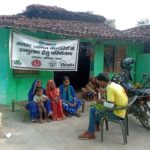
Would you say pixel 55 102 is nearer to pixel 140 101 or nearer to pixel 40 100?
pixel 40 100

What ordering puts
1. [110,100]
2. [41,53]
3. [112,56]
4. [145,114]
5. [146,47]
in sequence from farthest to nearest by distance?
[146,47] < [112,56] < [41,53] < [145,114] < [110,100]

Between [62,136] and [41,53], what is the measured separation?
351 centimetres

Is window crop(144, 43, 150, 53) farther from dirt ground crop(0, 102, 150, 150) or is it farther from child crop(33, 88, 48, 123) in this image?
child crop(33, 88, 48, 123)

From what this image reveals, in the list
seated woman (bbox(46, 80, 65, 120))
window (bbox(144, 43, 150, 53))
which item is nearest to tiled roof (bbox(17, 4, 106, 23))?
window (bbox(144, 43, 150, 53))

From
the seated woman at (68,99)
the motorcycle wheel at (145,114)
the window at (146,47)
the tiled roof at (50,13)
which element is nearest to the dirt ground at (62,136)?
the motorcycle wheel at (145,114)

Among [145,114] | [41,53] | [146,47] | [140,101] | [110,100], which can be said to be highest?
[146,47]

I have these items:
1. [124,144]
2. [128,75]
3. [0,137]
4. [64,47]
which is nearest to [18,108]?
[64,47]

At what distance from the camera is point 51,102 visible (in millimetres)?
8445

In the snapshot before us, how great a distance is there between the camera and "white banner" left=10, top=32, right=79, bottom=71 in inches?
363

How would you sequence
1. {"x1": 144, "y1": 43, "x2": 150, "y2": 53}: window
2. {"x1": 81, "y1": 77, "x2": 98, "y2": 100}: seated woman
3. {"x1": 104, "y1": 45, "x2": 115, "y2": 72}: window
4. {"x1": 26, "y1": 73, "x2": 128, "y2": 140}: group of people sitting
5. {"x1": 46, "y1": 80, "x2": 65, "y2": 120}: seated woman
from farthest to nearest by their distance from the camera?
{"x1": 144, "y1": 43, "x2": 150, "y2": 53}: window → {"x1": 104, "y1": 45, "x2": 115, "y2": 72}: window → {"x1": 81, "y1": 77, "x2": 98, "y2": 100}: seated woman → {"x1": 46, "y1": 80, "x2": 65, "y2": 120}: seated woman → {"x1": 26, "y1": 73, "x2": 128, "y2": 140}: group of people sitting

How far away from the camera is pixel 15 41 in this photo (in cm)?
920

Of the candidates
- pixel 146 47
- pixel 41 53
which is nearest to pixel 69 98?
Answer: pixel 41 53

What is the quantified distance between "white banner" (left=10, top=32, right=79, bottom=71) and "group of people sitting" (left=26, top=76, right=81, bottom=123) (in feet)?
4.11

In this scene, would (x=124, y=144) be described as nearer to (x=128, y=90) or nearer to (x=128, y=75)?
(x=128, y=90)
